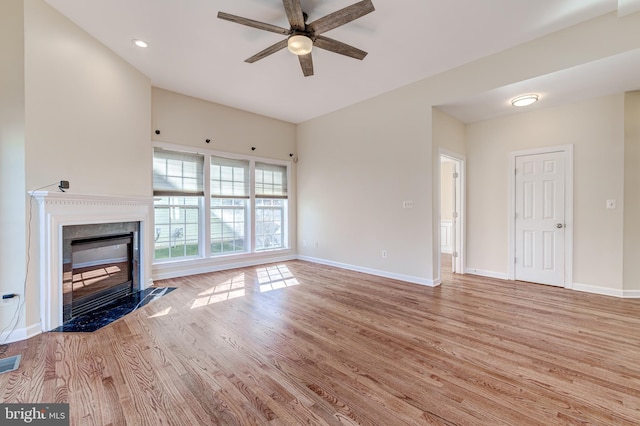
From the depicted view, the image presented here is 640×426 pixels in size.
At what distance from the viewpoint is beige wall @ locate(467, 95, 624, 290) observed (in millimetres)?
3701

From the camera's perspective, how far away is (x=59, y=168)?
9.40ft

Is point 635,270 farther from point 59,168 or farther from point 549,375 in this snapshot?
point 59,168

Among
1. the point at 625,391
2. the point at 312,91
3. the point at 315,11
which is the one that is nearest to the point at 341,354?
the point at 625,391

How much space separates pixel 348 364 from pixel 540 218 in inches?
161

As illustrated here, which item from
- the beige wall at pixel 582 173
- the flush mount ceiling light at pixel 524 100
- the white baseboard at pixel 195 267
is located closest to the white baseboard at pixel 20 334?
the white baseboard at pixel 195 267

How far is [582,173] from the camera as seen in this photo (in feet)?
12.9

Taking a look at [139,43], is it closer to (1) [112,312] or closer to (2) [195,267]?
(1) [112,312]

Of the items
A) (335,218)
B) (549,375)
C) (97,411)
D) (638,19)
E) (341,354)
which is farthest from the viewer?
(335,218)

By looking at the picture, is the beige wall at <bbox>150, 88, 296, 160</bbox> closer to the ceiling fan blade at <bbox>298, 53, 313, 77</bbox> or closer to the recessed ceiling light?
the recessed ceiling light

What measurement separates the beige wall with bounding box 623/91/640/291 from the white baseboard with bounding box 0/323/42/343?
6937mm

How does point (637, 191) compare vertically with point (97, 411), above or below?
above

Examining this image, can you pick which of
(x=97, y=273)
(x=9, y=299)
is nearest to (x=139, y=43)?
(x=97, y=273)

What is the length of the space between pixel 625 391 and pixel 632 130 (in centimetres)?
360

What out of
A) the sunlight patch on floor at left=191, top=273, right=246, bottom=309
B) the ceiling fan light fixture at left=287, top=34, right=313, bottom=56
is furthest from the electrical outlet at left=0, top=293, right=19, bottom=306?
the ceiling fan light fixture at left=287, top=34, right=313, bottom=56
